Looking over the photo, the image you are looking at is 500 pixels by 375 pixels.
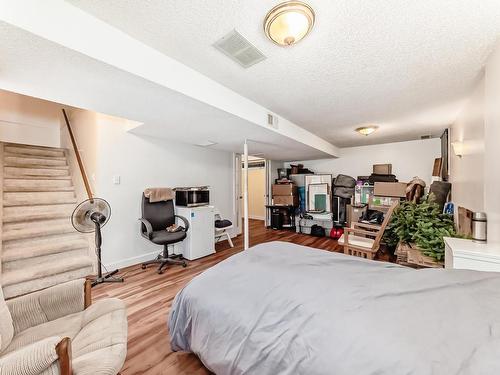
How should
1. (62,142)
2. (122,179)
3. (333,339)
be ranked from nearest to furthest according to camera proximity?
(333,339)
(122,179)
(62,142)

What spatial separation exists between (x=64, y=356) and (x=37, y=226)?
9.71ft

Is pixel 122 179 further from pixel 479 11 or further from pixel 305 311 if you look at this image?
pixel 479 11

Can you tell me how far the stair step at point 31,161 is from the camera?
10.8 feet

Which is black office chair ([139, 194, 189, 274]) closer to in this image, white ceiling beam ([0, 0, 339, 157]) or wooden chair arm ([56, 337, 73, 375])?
white ceiling beam ([0, 0, 339, 157])

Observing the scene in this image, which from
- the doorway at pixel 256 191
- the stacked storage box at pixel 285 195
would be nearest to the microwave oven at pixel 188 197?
the stacked storage box at pixel 285 195

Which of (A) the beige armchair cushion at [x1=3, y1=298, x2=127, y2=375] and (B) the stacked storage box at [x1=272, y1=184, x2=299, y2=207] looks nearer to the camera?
(A) the beige armchair cushion at [x1=3, y1=298, x2=127, y2=375]

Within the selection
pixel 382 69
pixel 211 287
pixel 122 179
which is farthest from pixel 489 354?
pixel 122 179

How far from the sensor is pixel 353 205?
15.8 ft

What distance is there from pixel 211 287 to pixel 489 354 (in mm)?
1205

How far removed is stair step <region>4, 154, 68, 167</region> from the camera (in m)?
3.29

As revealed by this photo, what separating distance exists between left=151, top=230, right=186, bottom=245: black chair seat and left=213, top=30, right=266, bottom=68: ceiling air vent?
7.91ft

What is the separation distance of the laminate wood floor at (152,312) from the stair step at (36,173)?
208 centimetres

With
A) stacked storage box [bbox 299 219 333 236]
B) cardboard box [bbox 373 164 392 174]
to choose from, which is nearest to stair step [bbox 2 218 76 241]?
stacked storage box [bbox 299 219 333 236]

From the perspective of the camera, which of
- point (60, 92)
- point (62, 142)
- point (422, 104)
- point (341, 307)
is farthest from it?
point (62, 142)
